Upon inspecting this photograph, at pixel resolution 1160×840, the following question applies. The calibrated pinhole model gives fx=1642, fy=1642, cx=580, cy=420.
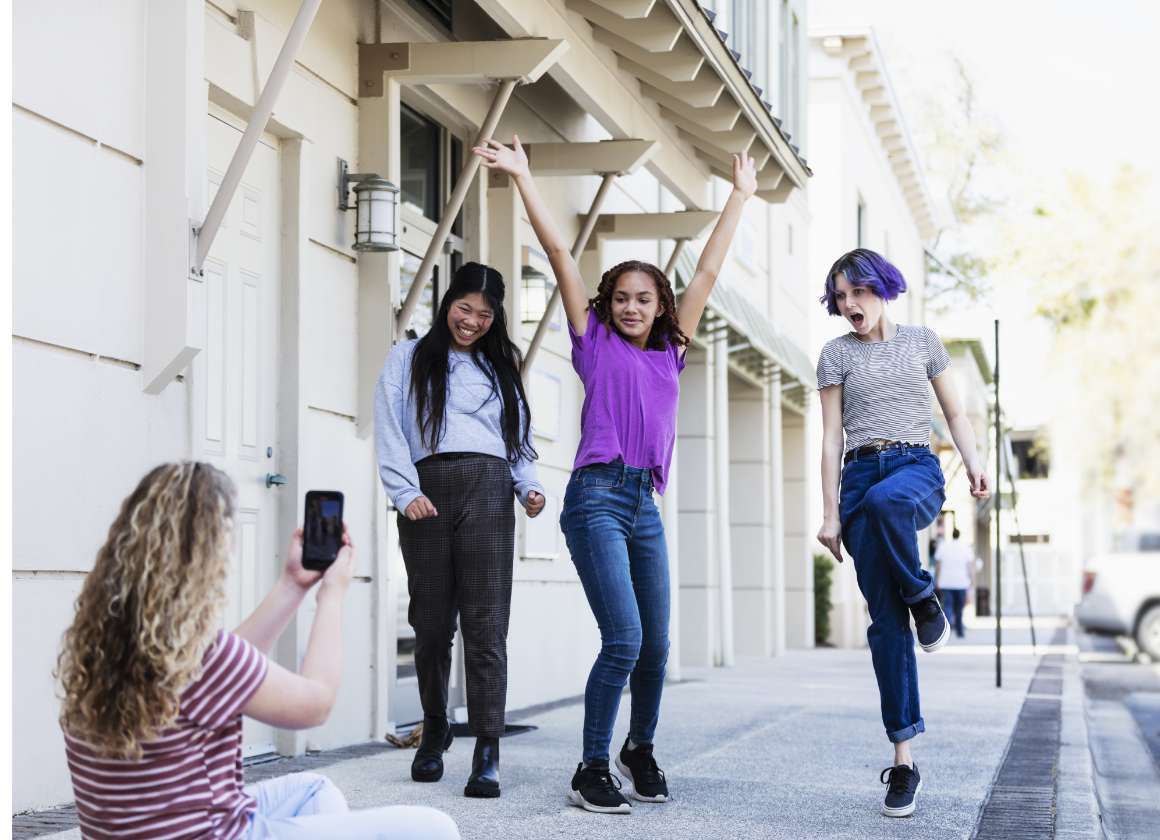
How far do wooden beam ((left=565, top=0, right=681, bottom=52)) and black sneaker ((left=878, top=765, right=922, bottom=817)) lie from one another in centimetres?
435

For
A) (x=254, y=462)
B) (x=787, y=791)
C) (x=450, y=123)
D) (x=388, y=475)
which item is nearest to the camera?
(x=388, y=475)

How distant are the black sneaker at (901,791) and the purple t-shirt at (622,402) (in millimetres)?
1272

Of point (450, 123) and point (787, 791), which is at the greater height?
point (450, 123)

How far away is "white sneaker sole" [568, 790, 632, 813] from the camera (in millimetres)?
5336

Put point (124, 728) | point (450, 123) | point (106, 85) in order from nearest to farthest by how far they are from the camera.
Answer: point (124, 728) → point (106, 85) → point (450, 123)

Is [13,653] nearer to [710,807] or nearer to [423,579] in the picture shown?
[423,579]

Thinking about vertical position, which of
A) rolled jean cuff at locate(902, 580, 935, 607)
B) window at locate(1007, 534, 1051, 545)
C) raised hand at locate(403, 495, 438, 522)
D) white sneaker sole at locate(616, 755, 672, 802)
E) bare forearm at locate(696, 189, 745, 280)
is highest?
bare forearm at locate(696, 189, 745, 280)

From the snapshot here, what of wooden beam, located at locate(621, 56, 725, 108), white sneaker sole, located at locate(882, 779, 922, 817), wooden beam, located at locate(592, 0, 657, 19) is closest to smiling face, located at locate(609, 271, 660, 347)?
white sneaker sole, located at locate(882, 779, 922, 817)

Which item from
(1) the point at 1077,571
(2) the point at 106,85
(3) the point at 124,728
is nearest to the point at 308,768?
(2) the point at 106,85

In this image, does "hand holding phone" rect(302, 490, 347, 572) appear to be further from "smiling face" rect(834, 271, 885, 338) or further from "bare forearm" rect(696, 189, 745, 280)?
"smiling face" rect(834, 271, 885, 338)

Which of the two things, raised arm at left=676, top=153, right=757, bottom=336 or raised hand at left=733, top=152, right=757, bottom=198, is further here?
raised hand at left=733, top=152, right=757, bottom=198

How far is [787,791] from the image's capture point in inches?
241

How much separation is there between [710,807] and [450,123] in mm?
4712

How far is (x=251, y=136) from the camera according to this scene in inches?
214
